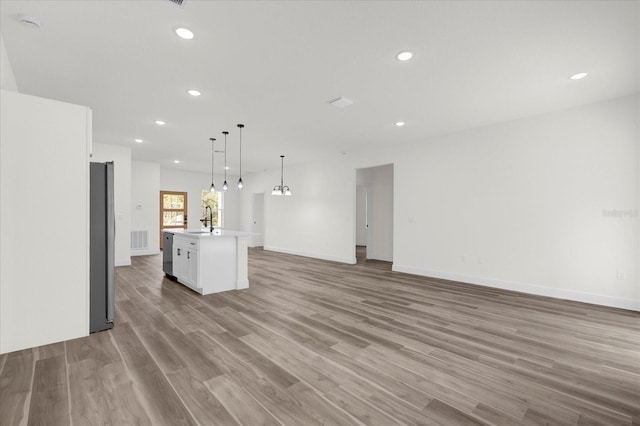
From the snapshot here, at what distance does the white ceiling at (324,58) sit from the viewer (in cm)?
231

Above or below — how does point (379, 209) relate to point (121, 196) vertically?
below

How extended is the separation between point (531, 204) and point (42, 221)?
6.51 meters

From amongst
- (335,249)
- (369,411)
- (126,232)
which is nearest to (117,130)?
(126,232)

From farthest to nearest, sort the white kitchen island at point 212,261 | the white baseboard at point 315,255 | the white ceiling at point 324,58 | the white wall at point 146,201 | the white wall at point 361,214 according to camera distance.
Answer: the white wall at point 361,214 → the white wall at point 146,201 → the white baseboard at point 315,255 → the white kitchen island at point 212,261 → the white ceiling at point 324,58

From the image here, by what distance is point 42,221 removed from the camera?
2.58 metres

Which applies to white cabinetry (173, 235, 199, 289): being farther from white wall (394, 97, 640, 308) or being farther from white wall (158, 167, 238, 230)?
white wall (158, 167, 238, 230)

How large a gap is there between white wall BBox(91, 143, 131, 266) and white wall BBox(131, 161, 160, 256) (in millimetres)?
1505

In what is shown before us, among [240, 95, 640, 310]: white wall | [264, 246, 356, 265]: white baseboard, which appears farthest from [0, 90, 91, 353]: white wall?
[264, 246, 356, 265]: white baseboard

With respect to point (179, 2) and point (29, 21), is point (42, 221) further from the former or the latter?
point (179, 2)

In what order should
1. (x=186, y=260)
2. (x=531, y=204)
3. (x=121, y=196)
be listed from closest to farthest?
(x=531, y=204) < (x=186, y=260) < (x=121, y=196)

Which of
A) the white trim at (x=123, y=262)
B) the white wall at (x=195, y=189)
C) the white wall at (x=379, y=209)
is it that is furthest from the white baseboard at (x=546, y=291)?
the white wall at (x=195, y=189)

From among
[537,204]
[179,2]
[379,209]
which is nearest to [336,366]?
[179,2]

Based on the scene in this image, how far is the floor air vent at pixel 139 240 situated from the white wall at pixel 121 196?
5.05 ft

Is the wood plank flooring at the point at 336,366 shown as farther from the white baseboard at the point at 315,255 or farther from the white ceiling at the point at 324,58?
the white baseboard at the point at 315,255
